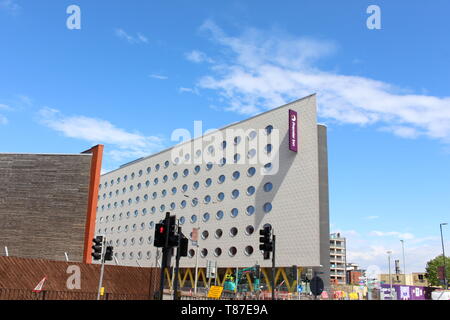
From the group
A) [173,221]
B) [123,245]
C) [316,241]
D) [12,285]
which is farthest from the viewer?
[123,245]

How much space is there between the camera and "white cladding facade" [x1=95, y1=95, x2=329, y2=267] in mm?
51531

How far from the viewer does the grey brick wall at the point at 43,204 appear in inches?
1479

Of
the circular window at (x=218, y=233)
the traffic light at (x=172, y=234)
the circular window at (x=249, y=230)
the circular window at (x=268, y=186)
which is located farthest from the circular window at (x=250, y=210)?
the traffic light at (x=172, y=234)

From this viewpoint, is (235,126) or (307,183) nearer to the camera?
(307,183)

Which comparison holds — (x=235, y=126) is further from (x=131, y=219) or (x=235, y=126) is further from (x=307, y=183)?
(x=131, y=219)

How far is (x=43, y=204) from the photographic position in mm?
38906

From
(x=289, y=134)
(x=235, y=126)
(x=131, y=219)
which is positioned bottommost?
(x=131, y=219)

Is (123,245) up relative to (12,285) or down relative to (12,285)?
up

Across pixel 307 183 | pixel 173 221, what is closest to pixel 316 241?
pixel 307 183

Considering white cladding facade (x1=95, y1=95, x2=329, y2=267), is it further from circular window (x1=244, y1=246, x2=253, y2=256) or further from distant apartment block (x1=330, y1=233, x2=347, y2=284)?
distant apartment block (x1=330, y1=233, x2=347, y2=284)

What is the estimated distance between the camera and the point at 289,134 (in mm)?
53750

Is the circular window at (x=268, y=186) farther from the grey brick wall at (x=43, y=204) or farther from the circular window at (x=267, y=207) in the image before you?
the grey brick wall at (x=43, y=204)

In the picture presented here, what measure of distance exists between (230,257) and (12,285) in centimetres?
3333
